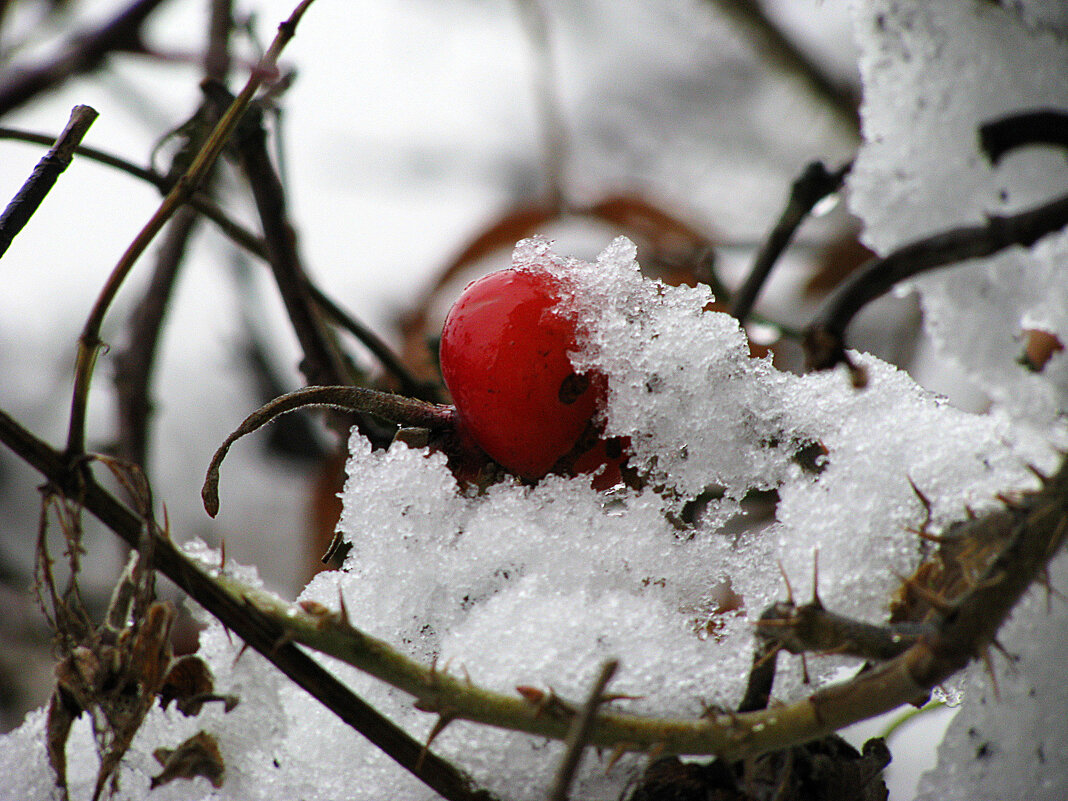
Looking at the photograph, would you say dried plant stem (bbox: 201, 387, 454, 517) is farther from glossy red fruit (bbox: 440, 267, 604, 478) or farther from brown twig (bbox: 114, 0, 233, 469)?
brown twig (bbox: 114, 0, 233, 469)

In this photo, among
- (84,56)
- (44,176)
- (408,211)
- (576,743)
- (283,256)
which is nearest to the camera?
(576,743)

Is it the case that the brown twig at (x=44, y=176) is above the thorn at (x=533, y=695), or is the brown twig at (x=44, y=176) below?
above

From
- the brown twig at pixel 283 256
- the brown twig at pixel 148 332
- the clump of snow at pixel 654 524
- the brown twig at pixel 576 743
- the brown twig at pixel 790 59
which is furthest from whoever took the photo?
the brown twig at pixel 790 59

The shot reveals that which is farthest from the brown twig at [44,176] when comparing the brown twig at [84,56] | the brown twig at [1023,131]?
the brown twig at [84,56]

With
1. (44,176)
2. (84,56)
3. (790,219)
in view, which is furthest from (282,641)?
(84,56)

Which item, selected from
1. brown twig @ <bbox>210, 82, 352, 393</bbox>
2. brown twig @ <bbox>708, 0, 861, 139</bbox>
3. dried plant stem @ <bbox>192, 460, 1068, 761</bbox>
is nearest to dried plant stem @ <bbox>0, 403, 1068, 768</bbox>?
dried plant stem @ <bbox>192, 460, 1068, 761</bbox>

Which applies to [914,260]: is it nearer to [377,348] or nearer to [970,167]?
[970,167]

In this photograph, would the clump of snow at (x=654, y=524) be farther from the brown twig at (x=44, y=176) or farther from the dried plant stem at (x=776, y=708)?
the brown twig at (x=44, y=176)
